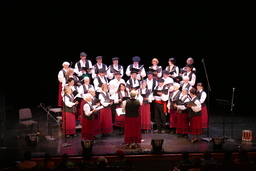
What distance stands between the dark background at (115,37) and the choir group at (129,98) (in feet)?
6.89

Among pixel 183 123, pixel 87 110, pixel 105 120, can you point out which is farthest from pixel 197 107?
pixel 87 110

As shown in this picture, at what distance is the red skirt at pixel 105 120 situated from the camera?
1022 centimetres

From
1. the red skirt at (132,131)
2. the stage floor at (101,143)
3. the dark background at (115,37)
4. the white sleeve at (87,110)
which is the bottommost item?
the stage floor at (101,143)

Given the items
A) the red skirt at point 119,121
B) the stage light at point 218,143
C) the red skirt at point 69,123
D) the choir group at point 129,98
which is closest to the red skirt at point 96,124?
the choir group at point 129,98

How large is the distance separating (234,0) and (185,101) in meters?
5.10

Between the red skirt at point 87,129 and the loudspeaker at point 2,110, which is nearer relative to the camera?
the red skirt at point 87,129

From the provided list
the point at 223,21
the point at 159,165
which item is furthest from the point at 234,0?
the point at 159,165

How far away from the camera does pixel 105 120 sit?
10.3 meters

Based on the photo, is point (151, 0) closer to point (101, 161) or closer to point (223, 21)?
point (223, 21)

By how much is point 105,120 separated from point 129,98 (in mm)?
1019

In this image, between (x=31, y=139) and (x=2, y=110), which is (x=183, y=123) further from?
(x=2, y=110)

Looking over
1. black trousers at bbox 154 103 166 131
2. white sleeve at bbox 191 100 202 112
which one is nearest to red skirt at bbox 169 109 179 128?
black trousers at bbox 154 103 166 131

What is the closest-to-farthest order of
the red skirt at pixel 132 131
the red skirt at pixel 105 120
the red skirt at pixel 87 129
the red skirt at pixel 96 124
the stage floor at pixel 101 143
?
the stage floor at pixel 101 143 < the red skirt at pixel 132 131 < the red skirt at pixel 87 129 < the red skirt at pixel 96 124 < the red skirt at pixel 105 120

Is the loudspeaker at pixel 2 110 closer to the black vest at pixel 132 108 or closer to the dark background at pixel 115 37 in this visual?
the dark background at pixel 115 37
